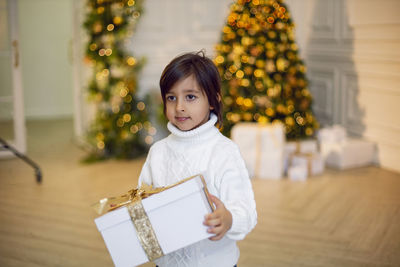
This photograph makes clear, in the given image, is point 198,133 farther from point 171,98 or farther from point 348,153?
point 348,153

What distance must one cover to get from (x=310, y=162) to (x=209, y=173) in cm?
279

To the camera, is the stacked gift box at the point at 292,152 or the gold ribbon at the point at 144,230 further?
the stacked gift box at the point at 292,152

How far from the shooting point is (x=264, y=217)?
2.99 meters

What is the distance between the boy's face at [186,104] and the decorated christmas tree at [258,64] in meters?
2.99

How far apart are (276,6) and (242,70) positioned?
0.66 m

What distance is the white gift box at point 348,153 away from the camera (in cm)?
414

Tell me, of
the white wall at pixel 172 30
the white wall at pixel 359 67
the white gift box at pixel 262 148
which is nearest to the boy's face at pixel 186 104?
the white gift box at pixel 262 148

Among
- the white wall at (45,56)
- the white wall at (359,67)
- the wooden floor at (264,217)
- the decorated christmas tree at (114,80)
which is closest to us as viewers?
the wooden floor at (264,217)

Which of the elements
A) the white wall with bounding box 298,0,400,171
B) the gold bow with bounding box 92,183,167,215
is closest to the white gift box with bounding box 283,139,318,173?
the white wall with bounding box 298,0,400,171

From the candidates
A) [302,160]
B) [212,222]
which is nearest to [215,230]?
[212,222]

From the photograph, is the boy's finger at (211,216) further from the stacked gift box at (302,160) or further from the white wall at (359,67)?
the white wall at (359,67)

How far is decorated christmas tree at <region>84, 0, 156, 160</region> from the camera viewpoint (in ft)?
14.7

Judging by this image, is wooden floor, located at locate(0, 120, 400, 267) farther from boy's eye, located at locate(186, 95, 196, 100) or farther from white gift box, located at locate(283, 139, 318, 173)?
boy's eye, located at locate(186, 95, 196, 100)

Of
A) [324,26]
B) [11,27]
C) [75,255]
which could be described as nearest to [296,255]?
[75,255]
